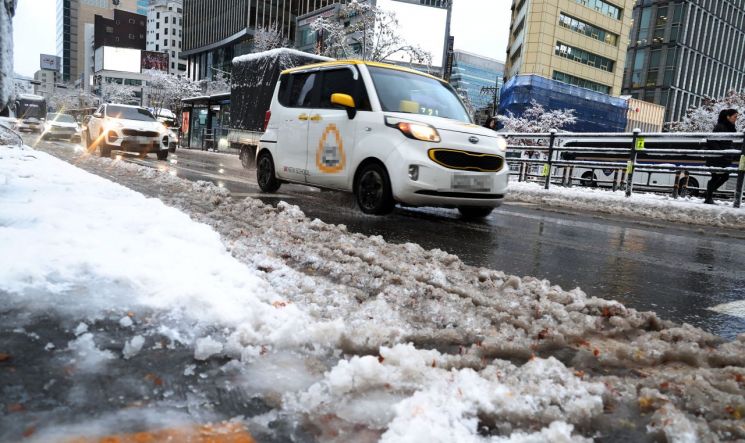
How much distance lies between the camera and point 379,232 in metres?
4.80

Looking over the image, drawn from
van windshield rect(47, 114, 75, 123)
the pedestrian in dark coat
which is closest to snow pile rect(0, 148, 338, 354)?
the pedestrian in dark coat

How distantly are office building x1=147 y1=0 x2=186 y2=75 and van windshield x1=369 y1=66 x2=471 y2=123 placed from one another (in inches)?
5863

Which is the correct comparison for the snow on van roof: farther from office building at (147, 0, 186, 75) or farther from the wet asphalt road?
office building at (147, 0, 186, 75)

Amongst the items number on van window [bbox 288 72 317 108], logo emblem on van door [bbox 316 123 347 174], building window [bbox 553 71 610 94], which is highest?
building window [bbox 553 71 610 94]

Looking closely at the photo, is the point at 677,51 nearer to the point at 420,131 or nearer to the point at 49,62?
the point at 420,131

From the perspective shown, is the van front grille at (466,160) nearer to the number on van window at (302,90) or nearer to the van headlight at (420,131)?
the van headlight at (420,131)

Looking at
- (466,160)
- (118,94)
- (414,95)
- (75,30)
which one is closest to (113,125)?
(414,95)

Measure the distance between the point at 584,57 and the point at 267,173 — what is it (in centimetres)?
5637

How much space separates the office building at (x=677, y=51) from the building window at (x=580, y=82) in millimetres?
15942

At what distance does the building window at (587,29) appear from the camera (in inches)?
2088

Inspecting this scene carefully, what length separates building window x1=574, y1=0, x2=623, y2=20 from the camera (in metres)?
55.2

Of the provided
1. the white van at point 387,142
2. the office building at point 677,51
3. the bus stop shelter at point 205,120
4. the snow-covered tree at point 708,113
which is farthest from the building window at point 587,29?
the white van at point 387,142

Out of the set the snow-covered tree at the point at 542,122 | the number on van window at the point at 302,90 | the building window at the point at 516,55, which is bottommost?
the number on van window at the point at 302,90

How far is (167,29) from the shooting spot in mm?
142250
